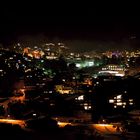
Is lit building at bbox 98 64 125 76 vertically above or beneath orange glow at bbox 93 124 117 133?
above

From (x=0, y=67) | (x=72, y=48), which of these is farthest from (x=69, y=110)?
(x=72, y=48)

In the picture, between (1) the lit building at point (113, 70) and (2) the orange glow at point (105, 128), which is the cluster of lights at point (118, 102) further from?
(1) the lit building at point (113, 70)

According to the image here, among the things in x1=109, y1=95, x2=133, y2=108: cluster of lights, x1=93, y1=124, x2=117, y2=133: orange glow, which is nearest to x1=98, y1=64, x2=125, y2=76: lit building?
x1=109, y1=95, x2=133, y2=108: cluster of lights

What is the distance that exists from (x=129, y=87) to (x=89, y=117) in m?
7.17

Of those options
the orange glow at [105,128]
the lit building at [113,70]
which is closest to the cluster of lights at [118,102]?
the orange glow at [105,128]

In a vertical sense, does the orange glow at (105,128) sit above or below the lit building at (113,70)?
below

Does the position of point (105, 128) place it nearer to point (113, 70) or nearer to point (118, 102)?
point (118, 102)

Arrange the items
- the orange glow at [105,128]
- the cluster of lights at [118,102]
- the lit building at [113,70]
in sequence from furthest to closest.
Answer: the lit building at [113,70]
the cluster of lights at [118,102]
the orange glow at [105,128]

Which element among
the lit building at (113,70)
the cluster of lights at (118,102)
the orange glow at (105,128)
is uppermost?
the lit building at (113,70)

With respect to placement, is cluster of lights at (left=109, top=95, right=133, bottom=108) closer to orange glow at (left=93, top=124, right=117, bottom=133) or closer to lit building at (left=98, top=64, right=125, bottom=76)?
orange glow at (left=93, top=124, right=117, bottom=133)

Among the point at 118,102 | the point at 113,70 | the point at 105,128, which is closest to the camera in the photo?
the point at 105,128

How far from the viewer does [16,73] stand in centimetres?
3334

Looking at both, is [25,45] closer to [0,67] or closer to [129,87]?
[0,67]

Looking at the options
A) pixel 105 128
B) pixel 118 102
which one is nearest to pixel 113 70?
pixel 118 102
